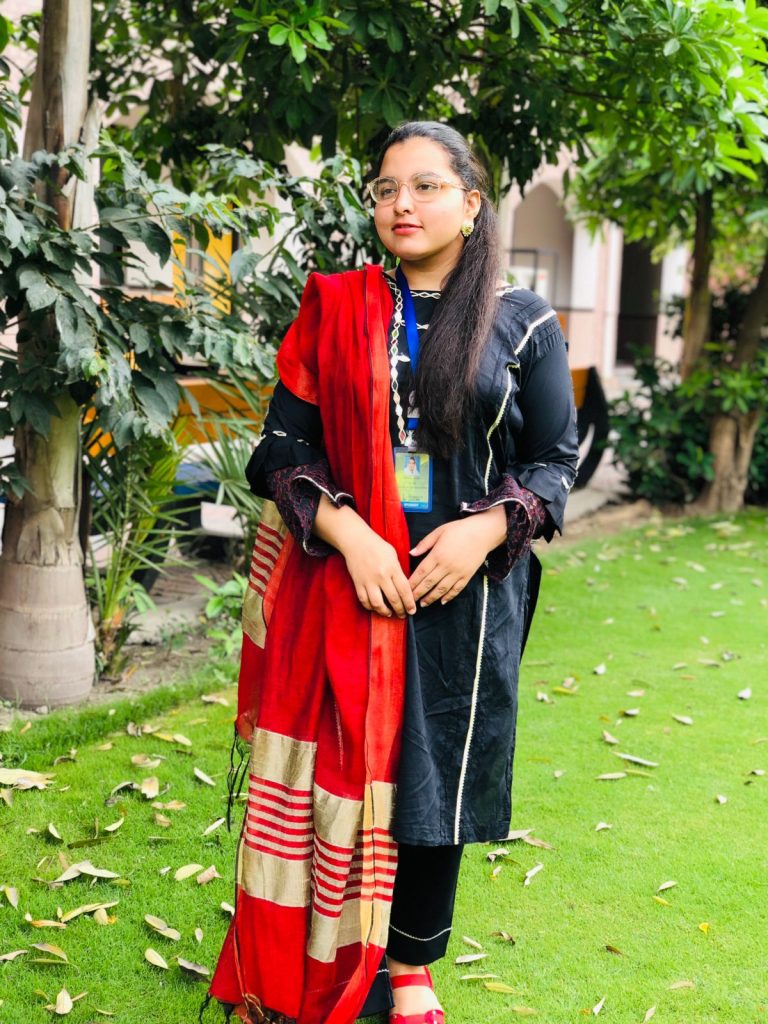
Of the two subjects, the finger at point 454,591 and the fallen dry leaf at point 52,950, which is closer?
the finger at point 454,591

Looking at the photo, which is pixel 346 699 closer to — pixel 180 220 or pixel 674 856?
pixel 674 856

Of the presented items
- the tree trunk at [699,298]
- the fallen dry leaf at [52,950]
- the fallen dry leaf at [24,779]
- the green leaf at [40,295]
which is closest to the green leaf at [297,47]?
the green leaf at [40,295]

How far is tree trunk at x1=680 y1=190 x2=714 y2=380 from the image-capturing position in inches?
323

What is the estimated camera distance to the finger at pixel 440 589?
6.64ft

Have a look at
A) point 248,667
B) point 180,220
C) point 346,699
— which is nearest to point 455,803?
point 346,699

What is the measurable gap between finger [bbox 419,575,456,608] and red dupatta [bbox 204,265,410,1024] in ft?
0.24

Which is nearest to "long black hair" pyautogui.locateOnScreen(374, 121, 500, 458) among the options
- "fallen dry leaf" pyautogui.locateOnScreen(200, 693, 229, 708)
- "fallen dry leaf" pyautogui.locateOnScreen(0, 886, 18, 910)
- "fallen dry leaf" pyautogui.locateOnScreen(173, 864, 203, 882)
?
"fallen dry leaf" pyautogui.locateOnScreen(173, 864, 203, 882)

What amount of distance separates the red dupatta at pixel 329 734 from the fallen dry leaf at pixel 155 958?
1.17 ft

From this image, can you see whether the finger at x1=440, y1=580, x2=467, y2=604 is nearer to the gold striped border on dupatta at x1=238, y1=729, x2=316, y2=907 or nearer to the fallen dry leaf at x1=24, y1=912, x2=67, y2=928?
the gold striped border on dupatta at x1=238, y1=729, x2=316, y2=907

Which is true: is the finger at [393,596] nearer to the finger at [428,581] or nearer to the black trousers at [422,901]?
the finger at [428,581]

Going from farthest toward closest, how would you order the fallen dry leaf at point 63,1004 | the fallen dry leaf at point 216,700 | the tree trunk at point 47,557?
the fallen dry leaf at point 216,700
the tree trunk at point 47,557
the fallen dry leaf at point 63,1004

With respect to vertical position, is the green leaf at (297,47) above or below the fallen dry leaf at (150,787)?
above

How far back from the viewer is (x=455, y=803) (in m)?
2.13

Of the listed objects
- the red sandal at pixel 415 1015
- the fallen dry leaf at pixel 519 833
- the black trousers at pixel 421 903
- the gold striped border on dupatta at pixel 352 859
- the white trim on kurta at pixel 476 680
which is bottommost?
the fallen dry leaf at pixel 519 833
